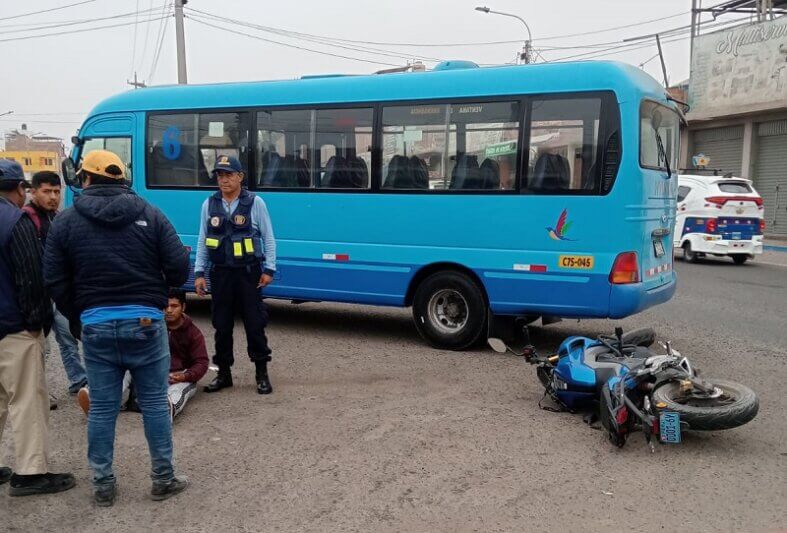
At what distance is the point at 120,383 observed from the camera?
152 inches

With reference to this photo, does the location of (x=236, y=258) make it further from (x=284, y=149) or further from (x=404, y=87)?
(x=404, y=87)

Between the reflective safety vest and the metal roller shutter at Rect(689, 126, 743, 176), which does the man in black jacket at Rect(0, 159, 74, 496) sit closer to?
the reflective safety vest

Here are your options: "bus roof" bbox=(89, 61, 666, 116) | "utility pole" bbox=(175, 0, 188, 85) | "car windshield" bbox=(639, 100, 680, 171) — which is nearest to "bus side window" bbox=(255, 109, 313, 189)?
"bus roof" bbox=(89, 61, 666, 116)

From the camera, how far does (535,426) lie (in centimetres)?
516

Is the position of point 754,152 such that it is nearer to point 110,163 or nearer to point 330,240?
point 330,240

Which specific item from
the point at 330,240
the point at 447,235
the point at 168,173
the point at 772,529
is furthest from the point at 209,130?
the point at 772,529

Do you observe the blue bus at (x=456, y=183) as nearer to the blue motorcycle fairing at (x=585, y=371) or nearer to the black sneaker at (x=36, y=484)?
the blue motorcycle fairing at (x=585, y=371)

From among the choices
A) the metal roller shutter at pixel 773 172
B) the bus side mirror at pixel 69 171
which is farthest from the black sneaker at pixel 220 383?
the metal roller shutter at pixel 773 172

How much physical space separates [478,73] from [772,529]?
5.16 m

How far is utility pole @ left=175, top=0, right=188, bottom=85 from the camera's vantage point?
68.3ft

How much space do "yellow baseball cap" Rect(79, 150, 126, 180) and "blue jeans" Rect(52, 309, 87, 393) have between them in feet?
8.23

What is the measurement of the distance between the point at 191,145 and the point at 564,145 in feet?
15.0

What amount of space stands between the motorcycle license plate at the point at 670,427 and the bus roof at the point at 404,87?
3.39 m

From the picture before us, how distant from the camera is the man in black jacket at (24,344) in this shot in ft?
12.6
